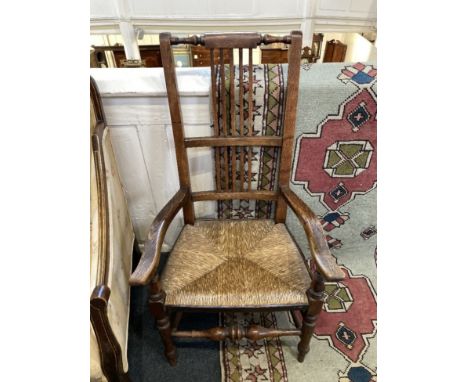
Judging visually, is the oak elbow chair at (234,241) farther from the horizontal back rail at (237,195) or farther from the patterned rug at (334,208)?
the patterned rug at (334,208)

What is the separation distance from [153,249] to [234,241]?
0.39 meters

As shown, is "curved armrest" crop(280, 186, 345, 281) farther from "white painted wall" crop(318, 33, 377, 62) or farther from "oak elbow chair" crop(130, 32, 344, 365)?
"white painted wall" crop(318, 33, 377, 62)

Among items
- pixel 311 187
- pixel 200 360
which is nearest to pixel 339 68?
pixel 311 187

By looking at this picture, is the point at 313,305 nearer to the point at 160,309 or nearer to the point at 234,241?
the point at 234,241

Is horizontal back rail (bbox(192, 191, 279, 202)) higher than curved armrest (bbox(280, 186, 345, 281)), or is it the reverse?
horizontal back rail (bbox(192, 191, 279, 202))

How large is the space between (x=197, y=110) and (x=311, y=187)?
0.63m

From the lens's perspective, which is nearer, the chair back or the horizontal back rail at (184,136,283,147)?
the chair back

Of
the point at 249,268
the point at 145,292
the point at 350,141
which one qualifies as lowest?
the point at 145,292

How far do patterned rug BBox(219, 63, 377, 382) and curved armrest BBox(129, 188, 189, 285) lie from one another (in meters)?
0.39

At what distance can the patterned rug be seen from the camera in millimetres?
1128

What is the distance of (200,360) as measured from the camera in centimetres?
127

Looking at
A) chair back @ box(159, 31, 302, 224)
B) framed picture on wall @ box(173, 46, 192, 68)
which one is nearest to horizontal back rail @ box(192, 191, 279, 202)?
chair back @ box(159, 31, 302, 224)
